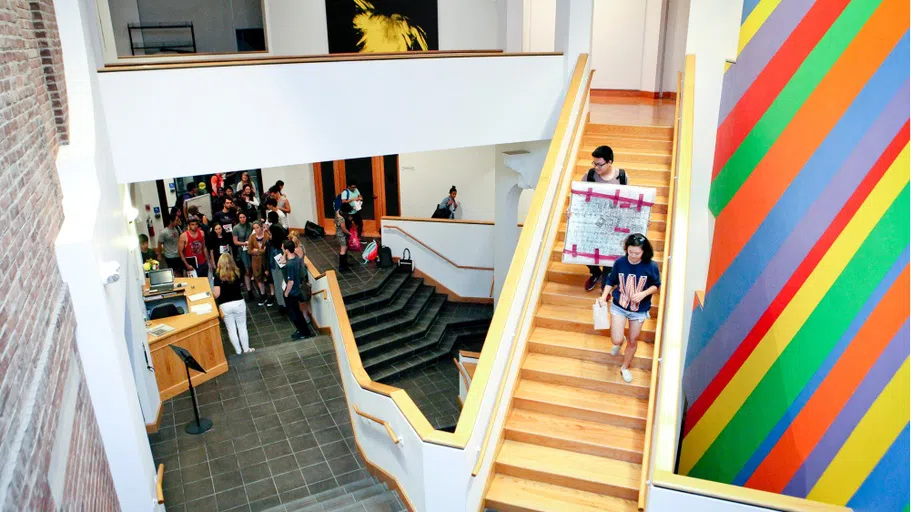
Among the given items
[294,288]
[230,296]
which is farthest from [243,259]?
[230,296]

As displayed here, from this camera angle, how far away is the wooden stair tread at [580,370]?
20.0ft

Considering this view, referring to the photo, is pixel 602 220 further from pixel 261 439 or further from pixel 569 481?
pixel 261 439

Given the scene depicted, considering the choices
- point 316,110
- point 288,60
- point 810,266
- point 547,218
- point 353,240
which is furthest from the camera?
point 353,240

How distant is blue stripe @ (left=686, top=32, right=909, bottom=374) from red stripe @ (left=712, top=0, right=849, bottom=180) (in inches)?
43.5

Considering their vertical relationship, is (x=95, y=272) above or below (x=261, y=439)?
above

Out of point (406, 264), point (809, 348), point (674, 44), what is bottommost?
point (406, 264)

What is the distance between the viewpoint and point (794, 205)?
6812 millimetres

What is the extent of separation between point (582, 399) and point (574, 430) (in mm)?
319

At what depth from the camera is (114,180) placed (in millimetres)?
6656

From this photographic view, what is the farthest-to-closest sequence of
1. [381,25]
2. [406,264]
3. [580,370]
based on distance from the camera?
[381,25], [406,264], [580,370]

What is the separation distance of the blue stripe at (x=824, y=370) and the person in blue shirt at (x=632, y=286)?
1680 millimetres

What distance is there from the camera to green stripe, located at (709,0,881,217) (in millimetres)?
6072

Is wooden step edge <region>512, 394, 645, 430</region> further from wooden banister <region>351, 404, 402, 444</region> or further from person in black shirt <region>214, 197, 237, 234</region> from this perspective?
person in black shirt <region>214, 197, 237, 234</region>

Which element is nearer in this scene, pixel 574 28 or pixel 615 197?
pixel 615 197
